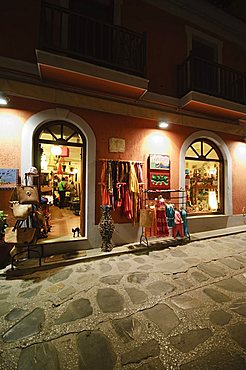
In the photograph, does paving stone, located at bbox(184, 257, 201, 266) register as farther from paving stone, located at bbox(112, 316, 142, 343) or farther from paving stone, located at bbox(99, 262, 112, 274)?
paving stone, located at bbox(112, 316, 142, 343)

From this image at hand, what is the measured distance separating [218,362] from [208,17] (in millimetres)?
10894

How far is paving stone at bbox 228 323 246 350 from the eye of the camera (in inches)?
87.5

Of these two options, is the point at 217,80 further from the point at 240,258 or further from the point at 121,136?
the point at 240,258

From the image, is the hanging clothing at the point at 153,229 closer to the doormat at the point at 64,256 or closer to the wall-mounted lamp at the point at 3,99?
the doormat at the point at 64,256

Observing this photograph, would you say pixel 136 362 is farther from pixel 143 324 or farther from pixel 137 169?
pixel 137 169

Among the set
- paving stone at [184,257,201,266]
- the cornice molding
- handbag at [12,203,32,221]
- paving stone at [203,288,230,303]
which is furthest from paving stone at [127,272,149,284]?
the cornice molding

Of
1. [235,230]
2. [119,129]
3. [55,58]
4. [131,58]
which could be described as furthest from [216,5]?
[235,230]

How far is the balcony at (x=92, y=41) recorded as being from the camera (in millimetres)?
4961

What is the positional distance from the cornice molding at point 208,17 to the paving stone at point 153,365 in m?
9.77

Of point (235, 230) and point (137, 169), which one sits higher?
point (137, 169)

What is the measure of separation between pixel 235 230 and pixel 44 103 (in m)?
8.29

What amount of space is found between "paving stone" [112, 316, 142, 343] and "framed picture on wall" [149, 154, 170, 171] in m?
4.59

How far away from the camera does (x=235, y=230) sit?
739 cm

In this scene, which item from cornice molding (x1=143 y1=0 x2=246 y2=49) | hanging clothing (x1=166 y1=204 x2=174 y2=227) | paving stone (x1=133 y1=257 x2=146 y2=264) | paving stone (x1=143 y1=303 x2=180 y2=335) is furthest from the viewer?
cornice molding (x1=143 y1=0 x2=246 y2=49)
